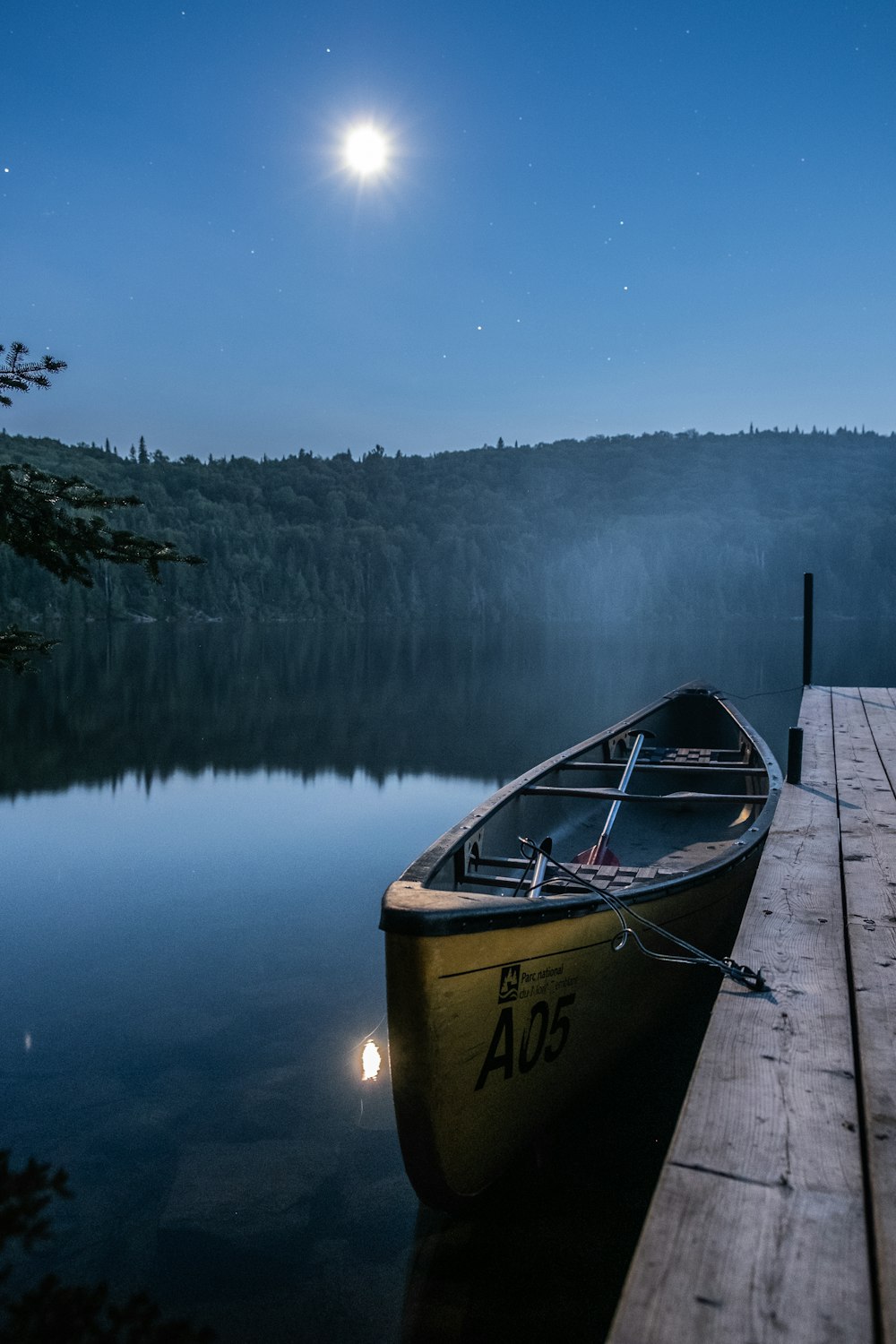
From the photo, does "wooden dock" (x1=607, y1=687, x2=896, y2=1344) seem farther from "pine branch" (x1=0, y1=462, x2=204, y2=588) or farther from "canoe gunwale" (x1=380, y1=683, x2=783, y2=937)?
"pine branch" (x1=0, y1=462, x2=204, y2=588)

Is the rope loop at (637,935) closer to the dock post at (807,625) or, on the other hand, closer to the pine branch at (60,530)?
the pine branch at (60,530)

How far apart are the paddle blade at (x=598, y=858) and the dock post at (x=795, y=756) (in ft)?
5.51

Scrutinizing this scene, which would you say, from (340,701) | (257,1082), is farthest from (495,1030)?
(340,701)

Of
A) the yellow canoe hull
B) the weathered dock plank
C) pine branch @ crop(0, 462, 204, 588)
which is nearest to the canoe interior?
the yellow canoe hull

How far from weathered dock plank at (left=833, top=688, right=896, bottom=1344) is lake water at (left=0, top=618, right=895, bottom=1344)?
5.83 ft

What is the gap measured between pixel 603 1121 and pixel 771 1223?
143 inches

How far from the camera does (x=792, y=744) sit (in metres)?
7.52

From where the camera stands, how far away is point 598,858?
23.5 ft

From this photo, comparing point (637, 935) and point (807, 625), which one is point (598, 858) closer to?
point (637, 935)

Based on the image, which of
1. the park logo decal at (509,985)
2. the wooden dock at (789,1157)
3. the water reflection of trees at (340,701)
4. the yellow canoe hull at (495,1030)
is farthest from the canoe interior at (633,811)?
the water reflection of trees at (340,701)

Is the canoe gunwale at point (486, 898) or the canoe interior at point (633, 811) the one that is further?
the canoe interior at point (633, 811)

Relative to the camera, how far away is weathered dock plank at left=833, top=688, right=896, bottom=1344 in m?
2.16

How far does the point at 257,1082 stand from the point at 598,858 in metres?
3.03

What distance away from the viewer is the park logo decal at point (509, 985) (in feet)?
13.5
